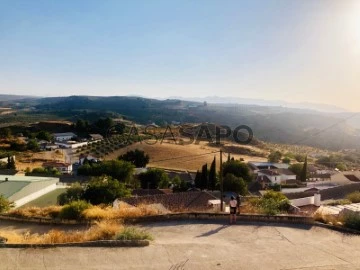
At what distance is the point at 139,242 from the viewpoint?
759 centimetres

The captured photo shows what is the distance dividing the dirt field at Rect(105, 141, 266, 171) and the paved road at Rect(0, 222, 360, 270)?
136ft

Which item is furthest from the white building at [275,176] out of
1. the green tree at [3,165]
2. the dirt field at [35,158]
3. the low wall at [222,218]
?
the low wall at [222,218]

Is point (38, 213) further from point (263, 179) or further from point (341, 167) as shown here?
point (341, 167)

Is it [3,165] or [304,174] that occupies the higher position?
[304,174]

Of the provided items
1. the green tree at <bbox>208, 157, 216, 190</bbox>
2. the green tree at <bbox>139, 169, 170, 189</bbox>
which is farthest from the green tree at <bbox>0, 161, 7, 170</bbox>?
the green tree at <bbox>208, 157, 216, 190</bbox>

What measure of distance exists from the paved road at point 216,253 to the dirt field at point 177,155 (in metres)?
41.3

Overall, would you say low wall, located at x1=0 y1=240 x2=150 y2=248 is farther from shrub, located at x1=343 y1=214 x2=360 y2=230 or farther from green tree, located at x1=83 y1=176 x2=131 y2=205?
green tree, located at x1=83 y1=176 x2=131 y2=205

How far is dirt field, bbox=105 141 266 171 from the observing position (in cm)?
5270

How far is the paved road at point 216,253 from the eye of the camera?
6.63m

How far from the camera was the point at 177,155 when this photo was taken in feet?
189

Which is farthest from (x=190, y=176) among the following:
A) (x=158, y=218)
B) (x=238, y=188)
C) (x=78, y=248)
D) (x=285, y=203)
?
(x=78, y=248)

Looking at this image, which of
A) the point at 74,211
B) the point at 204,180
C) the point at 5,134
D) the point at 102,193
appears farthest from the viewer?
the point at 5,134

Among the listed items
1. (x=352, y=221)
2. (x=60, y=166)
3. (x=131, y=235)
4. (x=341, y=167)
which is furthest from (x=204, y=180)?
(x=341, y=167)

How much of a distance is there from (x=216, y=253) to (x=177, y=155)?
5032 cm
